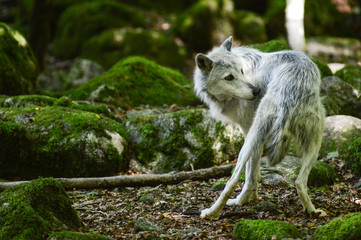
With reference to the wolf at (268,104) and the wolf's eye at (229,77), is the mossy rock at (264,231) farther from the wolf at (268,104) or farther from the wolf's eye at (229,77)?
the wolf's eye at (229,77)

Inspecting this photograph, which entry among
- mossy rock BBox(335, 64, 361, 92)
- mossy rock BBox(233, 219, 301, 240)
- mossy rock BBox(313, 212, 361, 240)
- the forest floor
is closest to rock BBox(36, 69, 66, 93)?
the forest floor

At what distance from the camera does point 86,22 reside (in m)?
17.7

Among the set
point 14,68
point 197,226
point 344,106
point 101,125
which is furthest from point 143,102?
point 197,226

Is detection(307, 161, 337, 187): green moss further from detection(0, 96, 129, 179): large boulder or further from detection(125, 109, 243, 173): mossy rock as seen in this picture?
detection(0, 96, 129, 179): large boulder

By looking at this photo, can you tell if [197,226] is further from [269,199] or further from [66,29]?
[66,29]

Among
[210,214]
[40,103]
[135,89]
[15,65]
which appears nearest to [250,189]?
[210,214]

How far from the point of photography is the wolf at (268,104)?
14.6 ft

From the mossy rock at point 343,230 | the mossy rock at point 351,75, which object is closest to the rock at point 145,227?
the mossy rock at point 343,230

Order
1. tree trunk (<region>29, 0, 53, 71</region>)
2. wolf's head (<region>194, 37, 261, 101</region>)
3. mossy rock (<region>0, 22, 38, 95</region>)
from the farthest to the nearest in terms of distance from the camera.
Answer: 1. tree trunk (<region>29, 0, 53, 71</region>)
2. mossy rock (<region>0, 22, 38, 95</region>)
3. wolf's head (<region>194, 37, 261, 101</region>)

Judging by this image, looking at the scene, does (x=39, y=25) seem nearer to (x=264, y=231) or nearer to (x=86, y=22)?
(x=86, y=22)

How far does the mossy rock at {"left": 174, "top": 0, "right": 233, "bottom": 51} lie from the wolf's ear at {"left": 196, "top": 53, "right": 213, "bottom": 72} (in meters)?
12.4

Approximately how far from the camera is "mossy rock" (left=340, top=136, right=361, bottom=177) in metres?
6.02

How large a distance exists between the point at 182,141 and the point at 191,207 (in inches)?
84.3

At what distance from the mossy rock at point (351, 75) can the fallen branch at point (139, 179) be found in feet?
15.0
